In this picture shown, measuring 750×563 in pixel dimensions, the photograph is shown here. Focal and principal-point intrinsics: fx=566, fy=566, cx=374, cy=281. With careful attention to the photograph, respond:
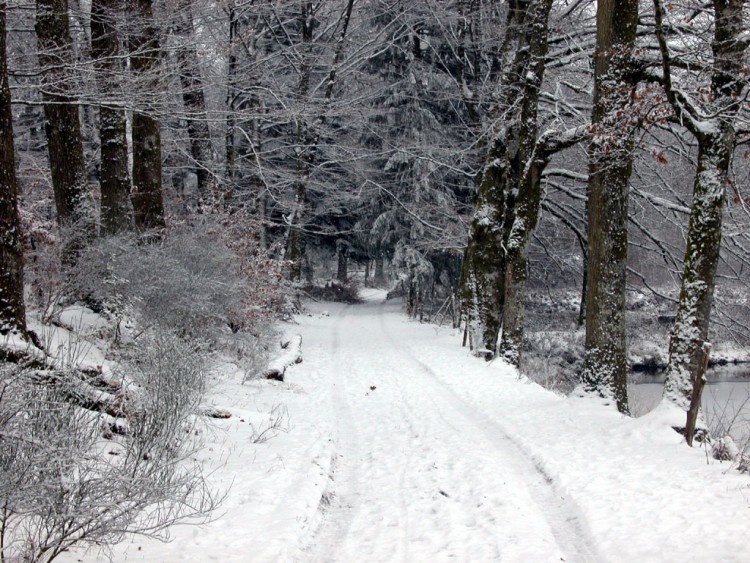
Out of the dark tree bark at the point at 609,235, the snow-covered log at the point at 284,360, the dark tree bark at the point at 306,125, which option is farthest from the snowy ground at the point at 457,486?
the dark tree bark at the point at 306,125

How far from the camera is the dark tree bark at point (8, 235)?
604 centimetres

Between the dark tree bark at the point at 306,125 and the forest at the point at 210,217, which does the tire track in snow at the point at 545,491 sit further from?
the dark tree bark at the point at 306,125

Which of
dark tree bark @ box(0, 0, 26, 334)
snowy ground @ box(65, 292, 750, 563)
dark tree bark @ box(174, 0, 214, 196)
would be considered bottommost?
snowy ground @ box(65, 292, 750, 563)

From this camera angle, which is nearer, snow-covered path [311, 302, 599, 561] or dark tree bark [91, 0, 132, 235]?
snow-covered path [311, 302, 599, 561]

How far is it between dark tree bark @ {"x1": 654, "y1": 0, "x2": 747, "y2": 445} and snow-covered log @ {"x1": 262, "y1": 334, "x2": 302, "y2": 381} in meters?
6.80

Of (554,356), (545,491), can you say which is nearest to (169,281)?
(545,491)

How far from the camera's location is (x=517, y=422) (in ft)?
27.1

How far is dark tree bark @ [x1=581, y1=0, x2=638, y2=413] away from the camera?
8.88m

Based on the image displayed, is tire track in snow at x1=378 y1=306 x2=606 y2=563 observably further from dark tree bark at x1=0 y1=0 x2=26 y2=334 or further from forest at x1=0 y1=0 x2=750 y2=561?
dark tree bark at x1=0 y1=0 x2=26 y2=334

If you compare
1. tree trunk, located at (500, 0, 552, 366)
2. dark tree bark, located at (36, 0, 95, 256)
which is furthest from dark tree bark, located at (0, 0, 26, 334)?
tree trunk, located at (500, 0, 552, 366)

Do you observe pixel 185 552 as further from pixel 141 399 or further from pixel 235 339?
pixel 235 339

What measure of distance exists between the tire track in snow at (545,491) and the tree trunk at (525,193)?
3.57 m

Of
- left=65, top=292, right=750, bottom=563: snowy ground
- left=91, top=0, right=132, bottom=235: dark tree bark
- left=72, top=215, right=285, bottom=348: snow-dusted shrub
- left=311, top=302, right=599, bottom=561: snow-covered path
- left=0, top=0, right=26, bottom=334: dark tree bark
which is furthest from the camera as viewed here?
left=91, top=0, right=132, bottom=235: dark tree bark

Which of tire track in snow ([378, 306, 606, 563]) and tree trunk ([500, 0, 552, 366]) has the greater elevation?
tree trunk ([500, 0, 552, 366])
